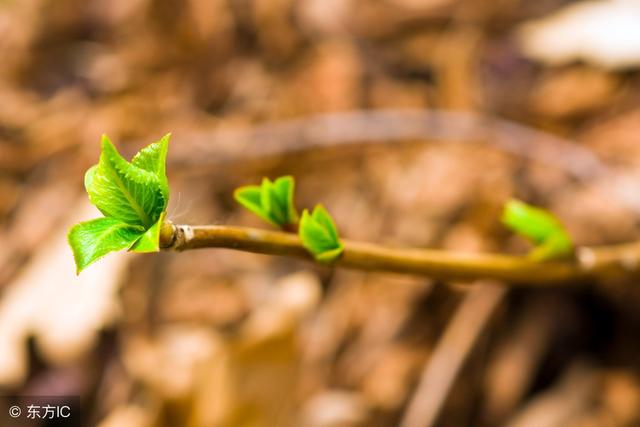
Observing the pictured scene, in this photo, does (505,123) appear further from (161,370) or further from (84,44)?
(84,44)

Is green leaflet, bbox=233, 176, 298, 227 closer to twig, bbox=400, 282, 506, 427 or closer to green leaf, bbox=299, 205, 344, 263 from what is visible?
green leaf, bbox=299, 205, 344, 263

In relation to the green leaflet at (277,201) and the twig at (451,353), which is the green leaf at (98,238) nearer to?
the green leaflet at (277,201)

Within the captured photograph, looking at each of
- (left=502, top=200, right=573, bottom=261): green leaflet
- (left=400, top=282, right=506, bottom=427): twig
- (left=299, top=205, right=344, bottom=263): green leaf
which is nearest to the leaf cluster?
(left=299, top=205, right=344, bottom=263): green leaf

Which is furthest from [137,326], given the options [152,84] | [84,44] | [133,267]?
[84,44]

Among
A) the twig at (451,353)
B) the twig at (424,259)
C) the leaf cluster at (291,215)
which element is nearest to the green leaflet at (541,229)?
the twig at (424,259)

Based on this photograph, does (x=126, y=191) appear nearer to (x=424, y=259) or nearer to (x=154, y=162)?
(x=154, y=162)

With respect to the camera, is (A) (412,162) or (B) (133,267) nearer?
(B) (133,267)
